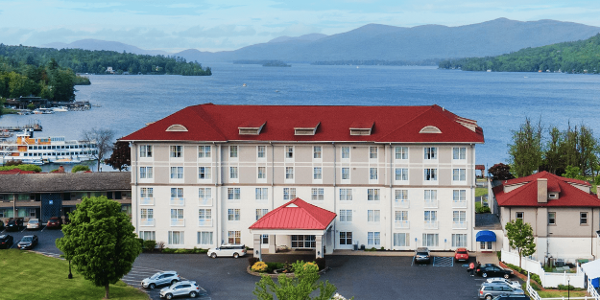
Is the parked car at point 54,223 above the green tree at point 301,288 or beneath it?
beneath

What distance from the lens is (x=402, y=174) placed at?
214ft

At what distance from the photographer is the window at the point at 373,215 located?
2586 inches

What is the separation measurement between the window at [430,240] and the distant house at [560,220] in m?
5.70

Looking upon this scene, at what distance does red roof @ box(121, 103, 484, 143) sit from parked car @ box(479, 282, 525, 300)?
16.3 metres

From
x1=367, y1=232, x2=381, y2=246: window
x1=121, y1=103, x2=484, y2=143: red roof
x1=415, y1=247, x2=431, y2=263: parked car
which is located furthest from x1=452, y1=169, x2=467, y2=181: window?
x1=367, y1=232, x2=381, y2=246: window

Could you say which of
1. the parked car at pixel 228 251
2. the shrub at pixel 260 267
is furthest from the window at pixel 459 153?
the parked car at pixel 228 251

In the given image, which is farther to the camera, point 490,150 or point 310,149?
point 490,150

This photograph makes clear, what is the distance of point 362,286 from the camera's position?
53562 mm

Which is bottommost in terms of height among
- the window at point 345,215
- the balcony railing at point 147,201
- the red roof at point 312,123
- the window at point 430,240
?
the window at point 430,240

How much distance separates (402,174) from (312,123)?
8.67 metres

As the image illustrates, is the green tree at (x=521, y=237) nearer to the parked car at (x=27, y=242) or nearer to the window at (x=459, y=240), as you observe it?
the window at (x=459, y=240)

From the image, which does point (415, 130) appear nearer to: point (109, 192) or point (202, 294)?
point (202, 294)

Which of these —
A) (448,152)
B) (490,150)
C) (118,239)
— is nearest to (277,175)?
(448,152)

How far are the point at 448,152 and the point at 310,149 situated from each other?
10994 millimetres
